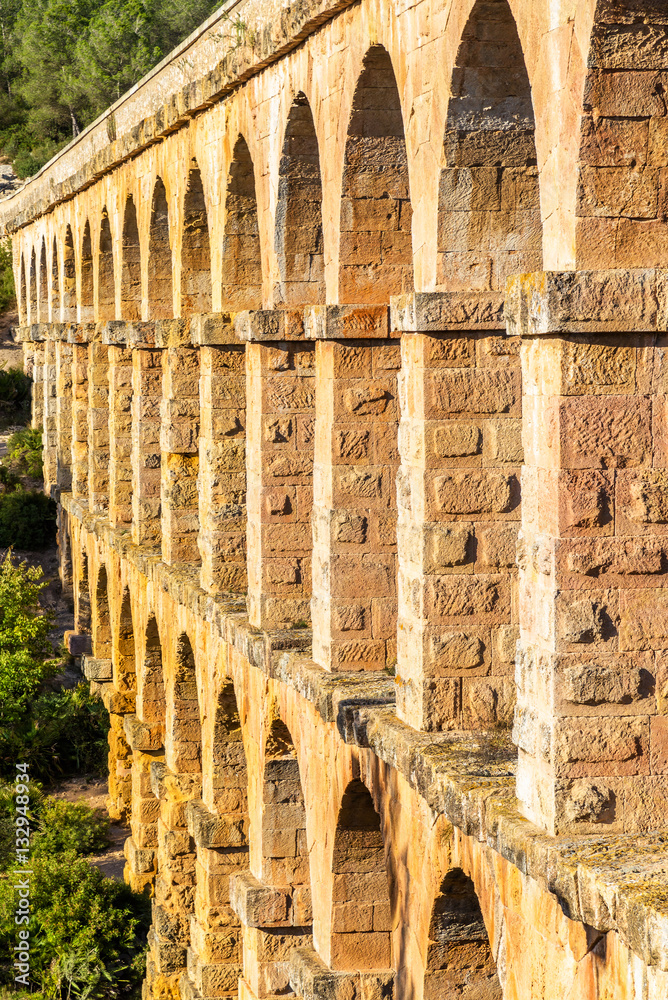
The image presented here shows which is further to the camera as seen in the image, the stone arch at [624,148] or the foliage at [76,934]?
the foliage at [76,934]

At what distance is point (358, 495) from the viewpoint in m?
8.52

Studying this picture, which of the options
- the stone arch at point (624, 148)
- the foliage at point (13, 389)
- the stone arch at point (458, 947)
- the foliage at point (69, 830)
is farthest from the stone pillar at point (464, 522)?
the foliage at point (13, 389)

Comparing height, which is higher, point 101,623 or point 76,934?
point 101,623

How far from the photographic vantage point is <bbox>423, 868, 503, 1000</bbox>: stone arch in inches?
271

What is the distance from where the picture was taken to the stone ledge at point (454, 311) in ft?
22.7

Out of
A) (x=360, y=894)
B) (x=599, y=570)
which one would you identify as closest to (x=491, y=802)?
(x=599, y=570)

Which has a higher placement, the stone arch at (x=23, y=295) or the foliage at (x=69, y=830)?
the stone arch at (x=23, y=295)

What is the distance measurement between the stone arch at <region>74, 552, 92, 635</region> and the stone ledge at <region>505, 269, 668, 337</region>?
15485 millimetres

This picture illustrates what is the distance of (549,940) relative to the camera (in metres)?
5.42

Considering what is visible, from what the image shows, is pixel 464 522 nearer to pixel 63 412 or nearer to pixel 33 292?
pixel 63 412

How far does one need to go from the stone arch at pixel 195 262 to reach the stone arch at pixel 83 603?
7626 mm

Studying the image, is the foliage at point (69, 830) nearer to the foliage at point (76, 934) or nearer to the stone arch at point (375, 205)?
the foliage at point (76, 934)

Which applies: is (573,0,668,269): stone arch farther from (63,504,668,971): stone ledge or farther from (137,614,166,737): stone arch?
(137,614,166,737): stone arch

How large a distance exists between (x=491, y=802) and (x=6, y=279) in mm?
29332
